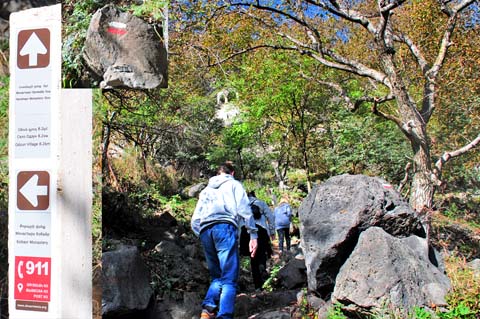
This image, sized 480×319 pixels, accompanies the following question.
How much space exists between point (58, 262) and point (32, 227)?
26cm

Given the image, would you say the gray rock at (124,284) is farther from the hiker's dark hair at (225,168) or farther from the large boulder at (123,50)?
the large boulder at (123,50)

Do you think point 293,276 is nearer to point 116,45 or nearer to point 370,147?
point 116,45

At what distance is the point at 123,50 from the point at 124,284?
355 cm

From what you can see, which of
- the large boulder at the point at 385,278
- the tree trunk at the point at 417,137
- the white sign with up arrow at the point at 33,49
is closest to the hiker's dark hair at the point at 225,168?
the large boulder at the point at 385,278

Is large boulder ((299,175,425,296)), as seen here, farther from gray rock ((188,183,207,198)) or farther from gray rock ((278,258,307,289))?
gray rock ((188,183,207,198))

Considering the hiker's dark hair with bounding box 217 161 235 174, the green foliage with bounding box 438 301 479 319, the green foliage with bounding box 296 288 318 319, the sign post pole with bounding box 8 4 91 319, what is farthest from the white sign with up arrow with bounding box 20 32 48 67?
the green foliage with bounding box 438 301 479 319

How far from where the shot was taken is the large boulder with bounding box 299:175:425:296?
6.39 m

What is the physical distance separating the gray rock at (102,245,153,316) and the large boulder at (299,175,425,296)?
2.24 meters

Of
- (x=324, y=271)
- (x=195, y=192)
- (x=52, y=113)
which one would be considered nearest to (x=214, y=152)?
(x=195, y=192)

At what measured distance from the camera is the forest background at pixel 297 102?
9008 millimetres

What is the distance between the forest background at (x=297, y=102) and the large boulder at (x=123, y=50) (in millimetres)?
94

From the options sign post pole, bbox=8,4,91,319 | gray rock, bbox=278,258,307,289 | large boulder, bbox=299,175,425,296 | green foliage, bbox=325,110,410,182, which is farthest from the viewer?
green foliage, bbox=325,110,410,182

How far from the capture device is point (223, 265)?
205 inches

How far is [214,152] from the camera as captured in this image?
70.3ft
